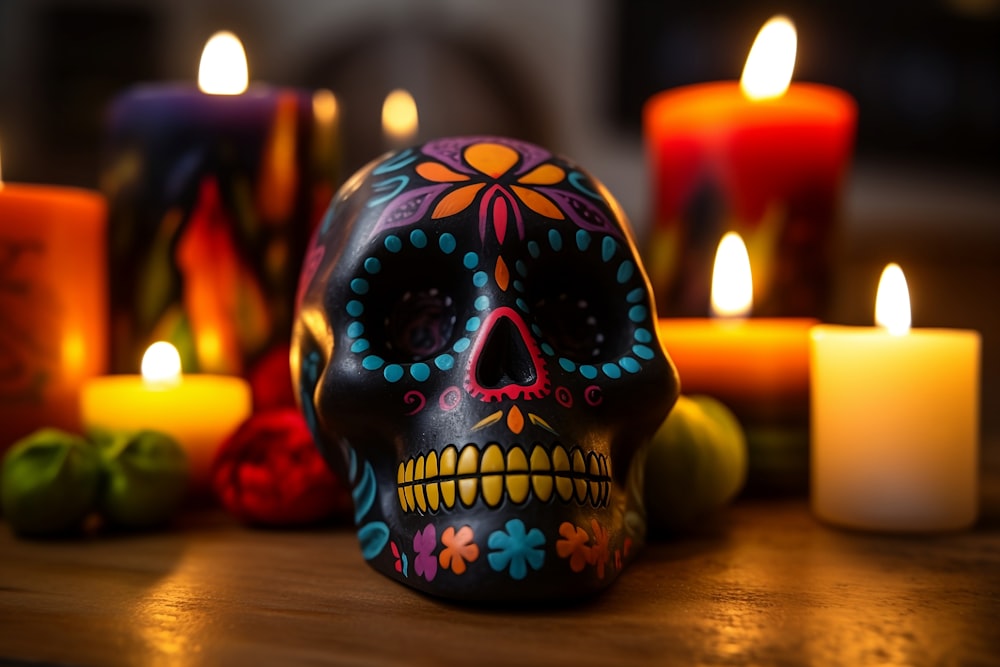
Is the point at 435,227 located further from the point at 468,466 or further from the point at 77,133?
the point at 77,133

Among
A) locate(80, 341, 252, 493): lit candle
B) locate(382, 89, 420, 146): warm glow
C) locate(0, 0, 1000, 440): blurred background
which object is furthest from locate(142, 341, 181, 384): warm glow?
locate(0, 0, 1000, 440): blurred background

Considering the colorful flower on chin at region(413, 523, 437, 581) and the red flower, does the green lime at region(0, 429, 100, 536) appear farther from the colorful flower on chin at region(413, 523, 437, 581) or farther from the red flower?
the colorful flower on chin at region(413, 523, 437, 581)

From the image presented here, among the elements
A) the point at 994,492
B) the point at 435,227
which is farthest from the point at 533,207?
the point at 994,492

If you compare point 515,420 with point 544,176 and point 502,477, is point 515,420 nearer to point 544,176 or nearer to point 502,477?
point 502,477

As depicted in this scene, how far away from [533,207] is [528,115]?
5.07 feet

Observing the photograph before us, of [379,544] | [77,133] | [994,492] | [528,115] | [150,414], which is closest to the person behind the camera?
[379,544]

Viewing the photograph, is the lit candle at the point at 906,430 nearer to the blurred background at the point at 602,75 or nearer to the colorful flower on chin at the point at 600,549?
the colorful flower on chin at the point at 600,549

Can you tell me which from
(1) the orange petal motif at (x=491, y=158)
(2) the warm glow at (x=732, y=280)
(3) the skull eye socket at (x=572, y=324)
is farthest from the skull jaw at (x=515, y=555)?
(2) the warm glow at (x=732, y=280)

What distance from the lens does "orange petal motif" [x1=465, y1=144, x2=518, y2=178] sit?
57cm

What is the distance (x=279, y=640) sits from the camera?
43 cm

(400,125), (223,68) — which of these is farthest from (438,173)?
(400,125)

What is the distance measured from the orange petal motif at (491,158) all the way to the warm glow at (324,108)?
0.24m

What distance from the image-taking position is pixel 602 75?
203cm

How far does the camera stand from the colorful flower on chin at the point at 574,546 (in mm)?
463
